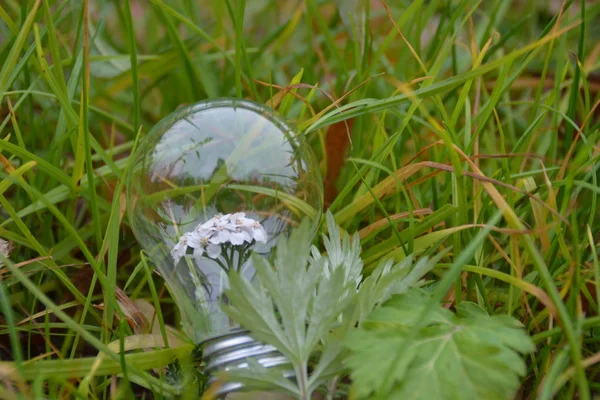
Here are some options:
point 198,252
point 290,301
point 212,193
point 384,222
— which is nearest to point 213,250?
point 198,252

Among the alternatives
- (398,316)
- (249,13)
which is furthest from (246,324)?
(249,13)

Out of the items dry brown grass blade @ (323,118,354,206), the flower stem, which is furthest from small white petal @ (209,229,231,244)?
dry brown grass blade @ (323,118,354,206)

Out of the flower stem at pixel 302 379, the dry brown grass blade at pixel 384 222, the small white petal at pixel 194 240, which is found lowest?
the flower stem at pixel 302 379

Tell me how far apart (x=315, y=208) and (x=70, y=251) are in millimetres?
738

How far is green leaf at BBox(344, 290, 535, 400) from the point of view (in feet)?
3.26

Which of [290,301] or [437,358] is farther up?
[290,301]

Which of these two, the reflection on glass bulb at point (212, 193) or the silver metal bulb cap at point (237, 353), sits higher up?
the reflection on glass bulb at point (212, 193)

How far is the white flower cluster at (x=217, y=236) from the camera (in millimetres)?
1348

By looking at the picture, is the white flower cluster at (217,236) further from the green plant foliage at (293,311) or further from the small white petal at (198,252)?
the green plant foliage at (293,311)

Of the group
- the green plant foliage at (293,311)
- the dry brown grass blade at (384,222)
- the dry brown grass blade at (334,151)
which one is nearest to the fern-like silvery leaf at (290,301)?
the green plant foliage at (293,311)

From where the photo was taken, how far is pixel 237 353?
1213 millimetres

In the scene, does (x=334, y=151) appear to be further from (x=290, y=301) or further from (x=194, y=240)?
(x=290, y=301)

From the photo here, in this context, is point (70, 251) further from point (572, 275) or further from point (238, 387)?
point (572, 275)

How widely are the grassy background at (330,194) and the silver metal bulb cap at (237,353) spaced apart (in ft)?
0.32
